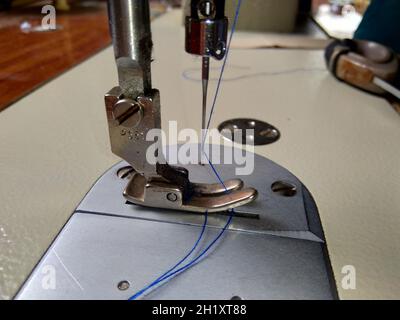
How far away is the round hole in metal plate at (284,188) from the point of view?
23.4 inches

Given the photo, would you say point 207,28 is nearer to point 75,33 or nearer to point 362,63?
point 362,63

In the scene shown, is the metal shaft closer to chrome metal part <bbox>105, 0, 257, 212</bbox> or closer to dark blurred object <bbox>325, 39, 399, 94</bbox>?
chrome metal part <bbox>105, 0, 257, 212</bbox>

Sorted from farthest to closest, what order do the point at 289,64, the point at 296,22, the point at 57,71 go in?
1. the point at 296,22
2. the point at 289,64
3. the point at 57,71

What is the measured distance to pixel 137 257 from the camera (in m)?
0.47

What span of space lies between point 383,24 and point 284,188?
3.04 ft

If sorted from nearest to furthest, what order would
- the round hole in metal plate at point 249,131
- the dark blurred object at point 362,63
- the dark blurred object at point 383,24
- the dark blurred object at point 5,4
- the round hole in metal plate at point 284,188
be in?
the round hole in metal plate at point 284,188, the round hole in metal plate at point 249,131, the dark blurred object at point 362,63, the dark blurred object at point 383,24, the dark blurred object at point 5,4

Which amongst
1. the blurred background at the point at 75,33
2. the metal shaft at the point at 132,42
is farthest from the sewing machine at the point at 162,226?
the blurred background at the point at 75,33

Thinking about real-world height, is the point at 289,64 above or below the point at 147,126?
below

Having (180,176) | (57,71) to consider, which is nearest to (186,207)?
(180,176)

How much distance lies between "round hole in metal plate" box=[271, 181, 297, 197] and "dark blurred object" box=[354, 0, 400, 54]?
850 mm

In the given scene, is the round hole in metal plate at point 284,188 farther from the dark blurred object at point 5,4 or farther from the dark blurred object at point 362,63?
the dark blurred object at point 5,4

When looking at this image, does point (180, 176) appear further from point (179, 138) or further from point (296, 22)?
point (296, 22)

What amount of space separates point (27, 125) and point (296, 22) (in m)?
1.51

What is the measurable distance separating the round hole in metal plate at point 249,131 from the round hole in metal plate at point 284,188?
0.17m
